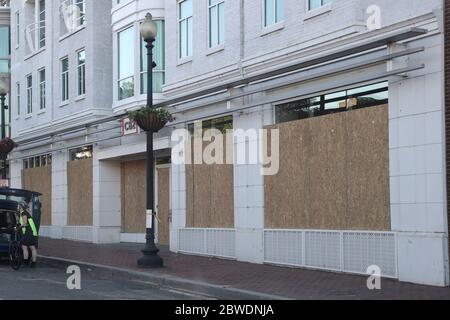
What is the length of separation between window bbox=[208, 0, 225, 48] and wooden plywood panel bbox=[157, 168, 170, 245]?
4.99 meters

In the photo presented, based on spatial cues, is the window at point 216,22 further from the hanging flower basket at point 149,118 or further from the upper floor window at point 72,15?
the upper floor window at point 72,15

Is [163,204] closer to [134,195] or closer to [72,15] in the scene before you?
[134,195]

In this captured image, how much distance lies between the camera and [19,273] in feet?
50.6

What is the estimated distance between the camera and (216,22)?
58.7 feet

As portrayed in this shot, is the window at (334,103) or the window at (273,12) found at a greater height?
the window at (273,12)

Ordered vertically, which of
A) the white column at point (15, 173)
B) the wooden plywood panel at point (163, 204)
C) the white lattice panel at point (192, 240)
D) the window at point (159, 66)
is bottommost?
the white lattice panel at point (192, 240)

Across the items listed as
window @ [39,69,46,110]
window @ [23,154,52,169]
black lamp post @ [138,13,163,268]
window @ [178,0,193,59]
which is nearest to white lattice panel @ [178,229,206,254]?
black lamp post @ [138,13,163,268]

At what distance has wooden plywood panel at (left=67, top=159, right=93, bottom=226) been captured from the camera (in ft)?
80.5

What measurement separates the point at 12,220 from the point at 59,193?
9345 millimetres

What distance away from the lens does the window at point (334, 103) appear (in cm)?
1308

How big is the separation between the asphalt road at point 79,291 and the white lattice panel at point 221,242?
3.28 metres
